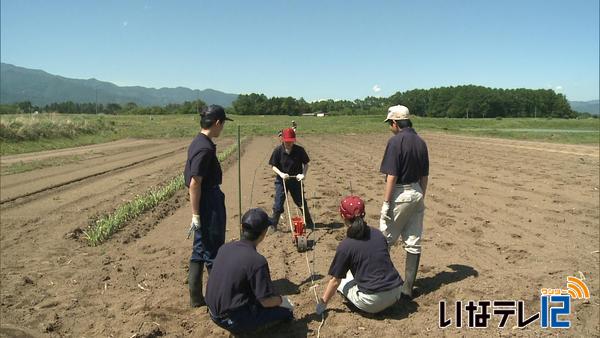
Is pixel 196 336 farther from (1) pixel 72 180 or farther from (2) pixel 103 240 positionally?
(1) pixel 72 180

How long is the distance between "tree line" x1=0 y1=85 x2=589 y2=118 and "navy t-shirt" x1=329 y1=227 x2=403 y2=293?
324 feet

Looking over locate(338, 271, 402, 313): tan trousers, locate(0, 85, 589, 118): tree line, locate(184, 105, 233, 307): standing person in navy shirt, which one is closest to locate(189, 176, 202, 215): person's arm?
locate(184, 105, 233, 307): standing person in navy shirt

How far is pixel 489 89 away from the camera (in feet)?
388

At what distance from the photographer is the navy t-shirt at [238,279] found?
12.0 feet

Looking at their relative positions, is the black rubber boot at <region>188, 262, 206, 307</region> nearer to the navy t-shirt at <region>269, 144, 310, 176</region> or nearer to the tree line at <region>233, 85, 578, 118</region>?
the navy t-shirt at <region>269, 144, 310, 176</region>

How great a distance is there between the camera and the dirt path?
447 centimetres

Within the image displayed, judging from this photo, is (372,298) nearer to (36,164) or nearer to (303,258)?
(303,258)

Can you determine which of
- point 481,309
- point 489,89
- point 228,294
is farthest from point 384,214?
point 489,89

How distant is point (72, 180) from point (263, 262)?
1219 cm

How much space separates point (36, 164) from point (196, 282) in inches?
625

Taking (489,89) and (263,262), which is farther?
(489,89)

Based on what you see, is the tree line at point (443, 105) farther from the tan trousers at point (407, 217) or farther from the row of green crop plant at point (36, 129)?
the tan trousers at point (407, 217)

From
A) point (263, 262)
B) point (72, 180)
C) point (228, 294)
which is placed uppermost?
point (263, 262)

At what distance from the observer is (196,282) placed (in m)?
4.64
